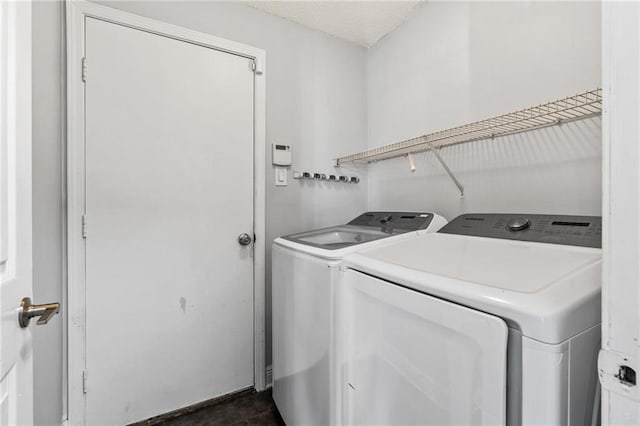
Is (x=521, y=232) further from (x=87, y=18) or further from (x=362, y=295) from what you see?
(x=87, y=18)

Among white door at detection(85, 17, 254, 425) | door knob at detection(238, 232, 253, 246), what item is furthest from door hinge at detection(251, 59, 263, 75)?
door knob at detection(238, 232, 253, 246)

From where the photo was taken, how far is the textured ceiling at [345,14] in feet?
5.93

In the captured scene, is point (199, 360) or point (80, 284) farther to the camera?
point (199, 360)

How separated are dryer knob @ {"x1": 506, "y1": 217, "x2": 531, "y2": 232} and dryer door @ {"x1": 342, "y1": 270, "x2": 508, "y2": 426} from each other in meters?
0.67

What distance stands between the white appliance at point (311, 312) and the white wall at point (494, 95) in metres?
0.36

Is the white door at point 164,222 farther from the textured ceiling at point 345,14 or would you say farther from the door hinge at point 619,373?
the door hinge at point 619,373

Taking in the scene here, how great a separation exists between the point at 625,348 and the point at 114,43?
2171 millimetres

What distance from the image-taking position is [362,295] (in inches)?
37.2

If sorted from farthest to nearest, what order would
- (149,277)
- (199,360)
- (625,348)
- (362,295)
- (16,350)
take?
(199,360)
(149,277)
(362,295)
(16,350)
(625,348)

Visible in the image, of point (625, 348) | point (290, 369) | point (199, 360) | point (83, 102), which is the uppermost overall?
point (83, 102)

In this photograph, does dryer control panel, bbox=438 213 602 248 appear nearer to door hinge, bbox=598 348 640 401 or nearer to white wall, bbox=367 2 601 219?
white wall, bbox=367 2 601 219

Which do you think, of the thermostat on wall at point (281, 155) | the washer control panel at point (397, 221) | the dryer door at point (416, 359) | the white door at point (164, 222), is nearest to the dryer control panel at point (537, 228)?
the washer control panel at point (397, 221)

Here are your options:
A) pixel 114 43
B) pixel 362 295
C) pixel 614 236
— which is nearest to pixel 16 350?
pixel 362 295

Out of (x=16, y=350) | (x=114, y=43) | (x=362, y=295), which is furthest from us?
(x=114, y=43)
